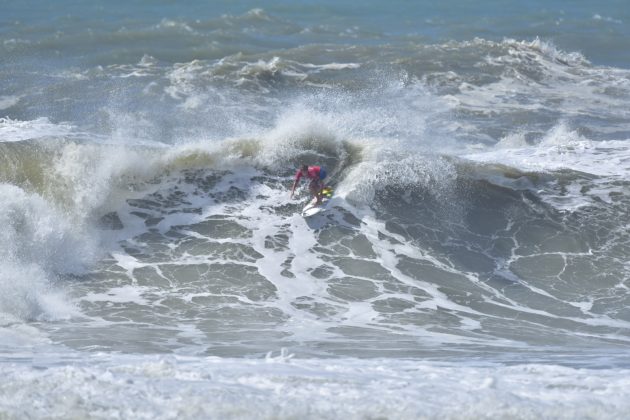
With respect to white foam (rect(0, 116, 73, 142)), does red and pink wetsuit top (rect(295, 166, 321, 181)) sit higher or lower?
lower

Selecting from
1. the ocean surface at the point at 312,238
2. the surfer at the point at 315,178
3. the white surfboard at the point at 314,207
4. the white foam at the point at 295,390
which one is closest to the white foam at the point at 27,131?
the ocean surface at the point at 312,238

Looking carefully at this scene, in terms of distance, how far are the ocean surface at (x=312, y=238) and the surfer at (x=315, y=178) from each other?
1.06ft

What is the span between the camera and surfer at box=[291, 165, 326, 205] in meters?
14.6

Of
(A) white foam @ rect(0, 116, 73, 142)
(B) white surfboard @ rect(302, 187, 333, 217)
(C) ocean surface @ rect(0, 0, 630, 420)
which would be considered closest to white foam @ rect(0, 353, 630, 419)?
(C) ocean surface @ rect(0, 0, 630, 420)

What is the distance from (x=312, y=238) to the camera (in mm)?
14180

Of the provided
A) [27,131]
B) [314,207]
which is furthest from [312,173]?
[27,131]

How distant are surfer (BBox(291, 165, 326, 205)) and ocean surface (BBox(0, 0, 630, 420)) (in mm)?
324

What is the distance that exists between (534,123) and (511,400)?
635 inches

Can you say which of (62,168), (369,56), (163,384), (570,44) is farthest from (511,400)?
(570,44)

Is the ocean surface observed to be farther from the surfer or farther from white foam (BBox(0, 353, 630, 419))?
the surfer

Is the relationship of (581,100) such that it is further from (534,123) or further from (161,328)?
(161,328)

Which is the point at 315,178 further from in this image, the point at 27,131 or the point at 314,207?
the point at 27,131

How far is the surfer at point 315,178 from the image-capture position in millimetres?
14602

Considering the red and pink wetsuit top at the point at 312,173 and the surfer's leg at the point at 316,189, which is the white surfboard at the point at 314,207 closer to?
the surfer's leg at the point at 316,189
